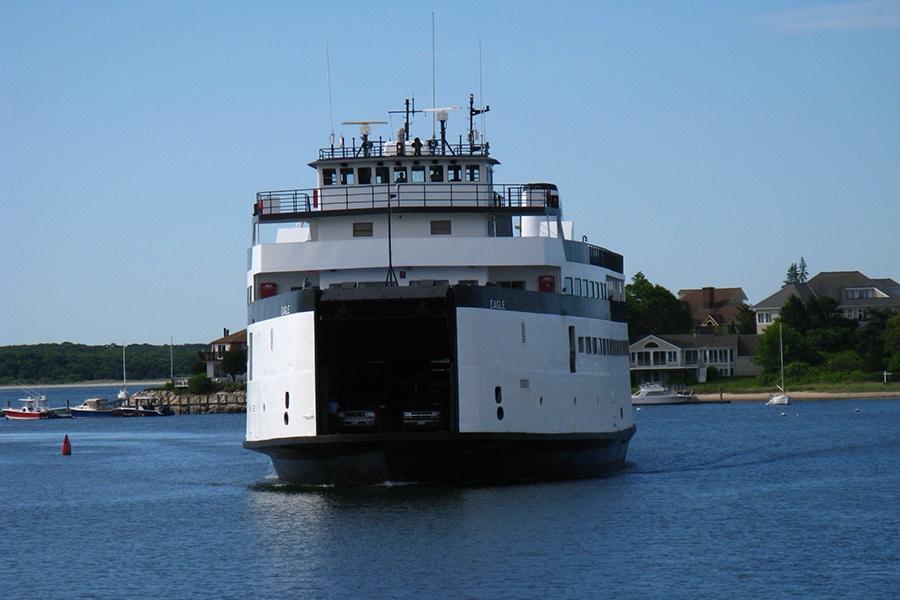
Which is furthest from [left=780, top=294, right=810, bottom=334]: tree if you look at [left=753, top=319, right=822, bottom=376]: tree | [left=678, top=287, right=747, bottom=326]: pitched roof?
[left=678, top=287, right=747, bottom=326]: pitched roof

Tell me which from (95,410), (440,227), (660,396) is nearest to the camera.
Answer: (440,227)

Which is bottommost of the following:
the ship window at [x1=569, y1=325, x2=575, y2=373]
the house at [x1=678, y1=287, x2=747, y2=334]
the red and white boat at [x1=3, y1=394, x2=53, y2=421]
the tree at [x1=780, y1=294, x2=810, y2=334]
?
the red and white boat at [x1=3, y1=394, x2=53, y2=421]

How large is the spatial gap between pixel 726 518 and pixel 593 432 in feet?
25.9

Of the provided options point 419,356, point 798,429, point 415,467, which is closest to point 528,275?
point 419,356

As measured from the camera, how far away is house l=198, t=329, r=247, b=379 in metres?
138

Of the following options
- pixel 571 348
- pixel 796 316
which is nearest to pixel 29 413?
pixel 796 316

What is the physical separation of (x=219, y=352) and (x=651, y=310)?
149 ft

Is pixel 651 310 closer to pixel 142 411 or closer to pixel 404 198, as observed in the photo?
pixel 142 411

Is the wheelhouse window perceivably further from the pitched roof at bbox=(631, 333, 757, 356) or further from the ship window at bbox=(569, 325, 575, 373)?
the pitched roof at bbox=(631, 333, 757, 356)

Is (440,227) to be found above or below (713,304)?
below

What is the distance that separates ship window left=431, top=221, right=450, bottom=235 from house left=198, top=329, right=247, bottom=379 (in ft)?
334

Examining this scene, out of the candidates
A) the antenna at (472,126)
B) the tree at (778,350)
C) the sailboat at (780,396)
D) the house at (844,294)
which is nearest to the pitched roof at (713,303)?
the house at (844,294)

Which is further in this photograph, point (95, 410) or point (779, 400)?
point (95, 410)

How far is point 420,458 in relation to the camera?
104ft
